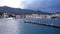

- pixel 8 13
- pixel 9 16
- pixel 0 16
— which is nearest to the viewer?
pixel 0 16

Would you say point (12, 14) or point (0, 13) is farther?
point (12, 14)

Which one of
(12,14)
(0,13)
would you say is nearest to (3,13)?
(0,13)

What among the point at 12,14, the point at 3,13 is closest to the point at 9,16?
the point at 12,14

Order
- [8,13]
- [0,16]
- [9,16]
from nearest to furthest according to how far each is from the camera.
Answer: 1. [0,16]
2. [8,13]
3. [9,16]

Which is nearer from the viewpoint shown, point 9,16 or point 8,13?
point 8,13

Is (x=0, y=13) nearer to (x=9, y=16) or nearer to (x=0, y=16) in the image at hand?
(x=0, y=16)

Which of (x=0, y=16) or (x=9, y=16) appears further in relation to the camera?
(x=9, y=16)

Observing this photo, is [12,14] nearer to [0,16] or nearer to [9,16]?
[9,16]

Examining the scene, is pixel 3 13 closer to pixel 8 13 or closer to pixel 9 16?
pixel 8 13
